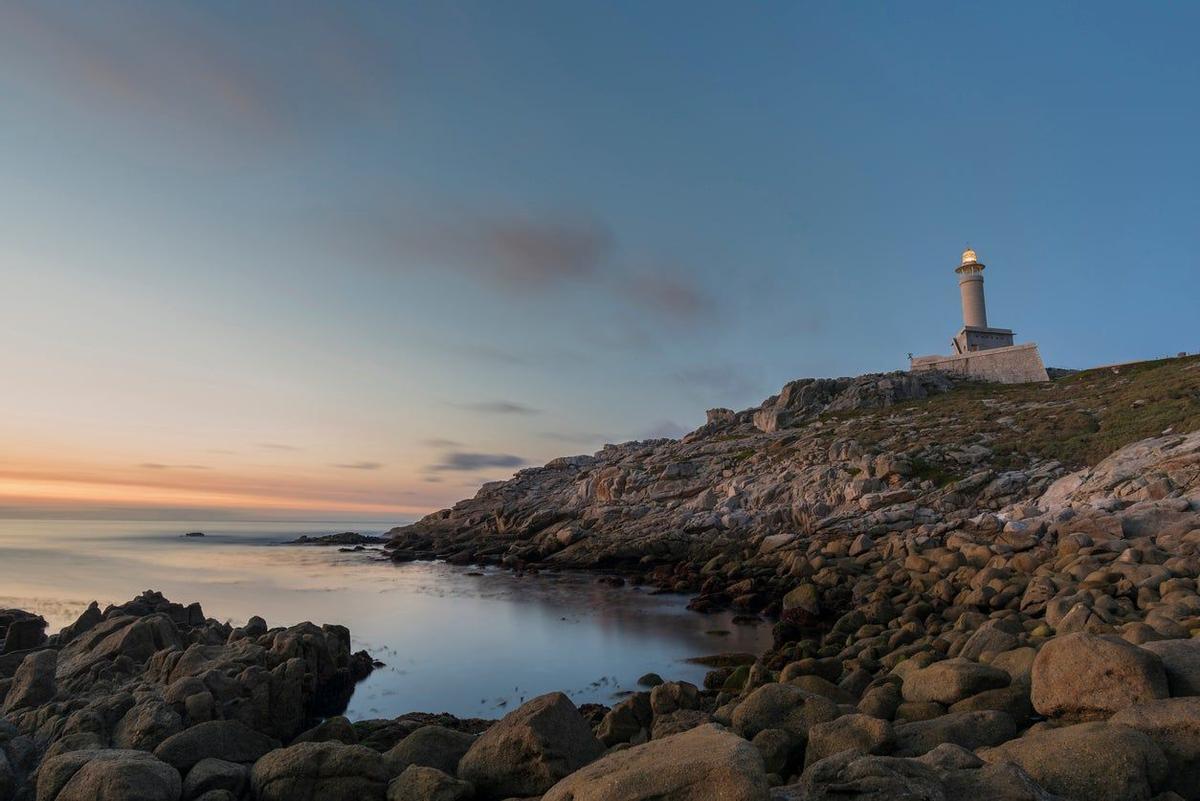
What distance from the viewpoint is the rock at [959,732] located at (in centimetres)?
806

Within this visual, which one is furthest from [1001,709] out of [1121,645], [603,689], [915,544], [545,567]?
[545,567]

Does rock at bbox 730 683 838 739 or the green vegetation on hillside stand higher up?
the green vegetation on hillside

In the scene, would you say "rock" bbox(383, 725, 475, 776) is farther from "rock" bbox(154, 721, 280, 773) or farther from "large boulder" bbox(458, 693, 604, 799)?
"rock" bbox(154, 721, 280, 773)

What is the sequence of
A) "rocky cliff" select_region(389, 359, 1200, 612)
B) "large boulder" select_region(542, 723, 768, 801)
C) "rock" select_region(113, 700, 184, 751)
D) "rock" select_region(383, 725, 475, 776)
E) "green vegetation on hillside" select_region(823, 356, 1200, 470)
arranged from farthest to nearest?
"green vegetation on hillside" select_region(823, 356, 1200, 470) < "rocky cliff" select_region(389, 359, 1200, 612) < "rock" select_region(113, 700, 184, 751) < "rock" select_region(383, 725, 475, 776) < "large boulder" select_region(542, 723, 768, 801)

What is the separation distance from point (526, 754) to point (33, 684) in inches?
477

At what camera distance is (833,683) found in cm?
1369

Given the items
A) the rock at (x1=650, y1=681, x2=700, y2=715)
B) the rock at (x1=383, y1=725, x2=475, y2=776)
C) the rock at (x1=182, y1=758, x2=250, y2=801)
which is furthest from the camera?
the rock at (x1=650, y1=681, x2=700, y2=715)

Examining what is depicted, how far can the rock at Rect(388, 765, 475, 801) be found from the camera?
314 inches

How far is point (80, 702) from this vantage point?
13.2 m

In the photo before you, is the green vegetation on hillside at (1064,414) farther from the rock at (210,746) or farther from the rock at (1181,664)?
the rock at (210,746)

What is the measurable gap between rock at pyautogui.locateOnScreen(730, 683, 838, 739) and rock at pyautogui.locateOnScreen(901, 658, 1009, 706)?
164cm

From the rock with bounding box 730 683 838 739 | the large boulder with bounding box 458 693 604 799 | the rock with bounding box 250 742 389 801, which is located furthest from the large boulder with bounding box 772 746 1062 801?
the rock with bounding box 250 742 389 801

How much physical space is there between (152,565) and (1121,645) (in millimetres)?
81984

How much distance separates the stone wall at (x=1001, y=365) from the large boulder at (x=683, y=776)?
8734 centimetres
